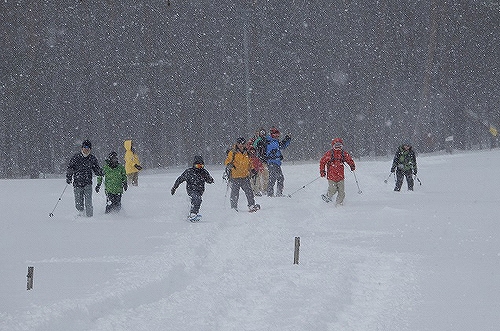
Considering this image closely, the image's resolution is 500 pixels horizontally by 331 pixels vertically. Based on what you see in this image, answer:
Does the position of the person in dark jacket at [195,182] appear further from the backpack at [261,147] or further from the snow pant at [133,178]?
the snow pant at [133,178]

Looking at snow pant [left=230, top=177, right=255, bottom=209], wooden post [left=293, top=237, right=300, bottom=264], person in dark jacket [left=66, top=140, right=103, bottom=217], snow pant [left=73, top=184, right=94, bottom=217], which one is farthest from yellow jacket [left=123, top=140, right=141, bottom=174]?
wooden post [left=293, top=237, right=300, bottom=264]

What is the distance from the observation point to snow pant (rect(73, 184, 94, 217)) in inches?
598

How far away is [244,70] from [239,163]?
27.8 metres

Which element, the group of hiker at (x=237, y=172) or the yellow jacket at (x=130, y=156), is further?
the yellow jacket at (x=130, y=156)

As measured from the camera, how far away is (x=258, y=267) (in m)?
9.62

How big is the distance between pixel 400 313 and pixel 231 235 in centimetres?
560

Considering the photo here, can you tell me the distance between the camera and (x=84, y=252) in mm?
10898

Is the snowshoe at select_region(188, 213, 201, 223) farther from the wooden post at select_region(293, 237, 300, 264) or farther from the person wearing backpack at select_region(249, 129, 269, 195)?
the wooden post at select_region(293, 237, 300, 264)

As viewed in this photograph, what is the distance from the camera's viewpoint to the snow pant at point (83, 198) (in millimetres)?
→ 15195

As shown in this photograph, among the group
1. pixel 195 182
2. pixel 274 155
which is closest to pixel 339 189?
pixel 274 155

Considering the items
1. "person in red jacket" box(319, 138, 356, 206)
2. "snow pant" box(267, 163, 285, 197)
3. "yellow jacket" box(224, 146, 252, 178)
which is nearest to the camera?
"yellow jacket" box(224, 146, 252, 178)

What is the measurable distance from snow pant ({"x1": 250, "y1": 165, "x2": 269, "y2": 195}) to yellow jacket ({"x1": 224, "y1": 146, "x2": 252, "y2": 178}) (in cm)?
327

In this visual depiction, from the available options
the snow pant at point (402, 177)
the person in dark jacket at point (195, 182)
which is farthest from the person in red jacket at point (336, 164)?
the snow pant at point (402, 177)

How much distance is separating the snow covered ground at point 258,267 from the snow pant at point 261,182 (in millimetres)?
1556
